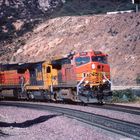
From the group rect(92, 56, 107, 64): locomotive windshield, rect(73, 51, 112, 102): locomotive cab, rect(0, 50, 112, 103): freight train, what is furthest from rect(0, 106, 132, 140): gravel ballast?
rect(92, 56, 107, 64): locomotive windshield

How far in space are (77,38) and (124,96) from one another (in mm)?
29707

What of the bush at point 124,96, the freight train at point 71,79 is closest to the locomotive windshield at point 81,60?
the freight train at point 71,79

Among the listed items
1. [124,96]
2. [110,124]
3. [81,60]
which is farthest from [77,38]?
[110,124]

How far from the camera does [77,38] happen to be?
6044cm

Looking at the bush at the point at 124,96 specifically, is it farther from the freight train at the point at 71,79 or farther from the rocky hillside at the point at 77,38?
the rocky hillside at the point at 77,38

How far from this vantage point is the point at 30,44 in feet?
212

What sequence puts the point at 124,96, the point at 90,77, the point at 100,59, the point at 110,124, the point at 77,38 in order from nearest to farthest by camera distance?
1. the point at 110,124
2. the point at 90,77
3. the point at 100,59
4. the point at 124,96
5. the point at 77,38

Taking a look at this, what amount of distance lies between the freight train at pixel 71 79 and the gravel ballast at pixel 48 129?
6026 millimetres

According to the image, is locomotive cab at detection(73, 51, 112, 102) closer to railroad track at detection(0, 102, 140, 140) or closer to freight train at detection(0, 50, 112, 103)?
freight train at detection(0, 50, 112, 103)

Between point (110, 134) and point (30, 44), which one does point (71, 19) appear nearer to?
point (30, 44)

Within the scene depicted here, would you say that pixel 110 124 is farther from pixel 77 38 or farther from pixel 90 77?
pixel 77 38

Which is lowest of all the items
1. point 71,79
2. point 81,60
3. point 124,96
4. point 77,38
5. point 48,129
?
point 48,129

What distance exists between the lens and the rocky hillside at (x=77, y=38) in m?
51.6

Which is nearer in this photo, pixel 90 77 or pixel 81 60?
pixel 90 77
